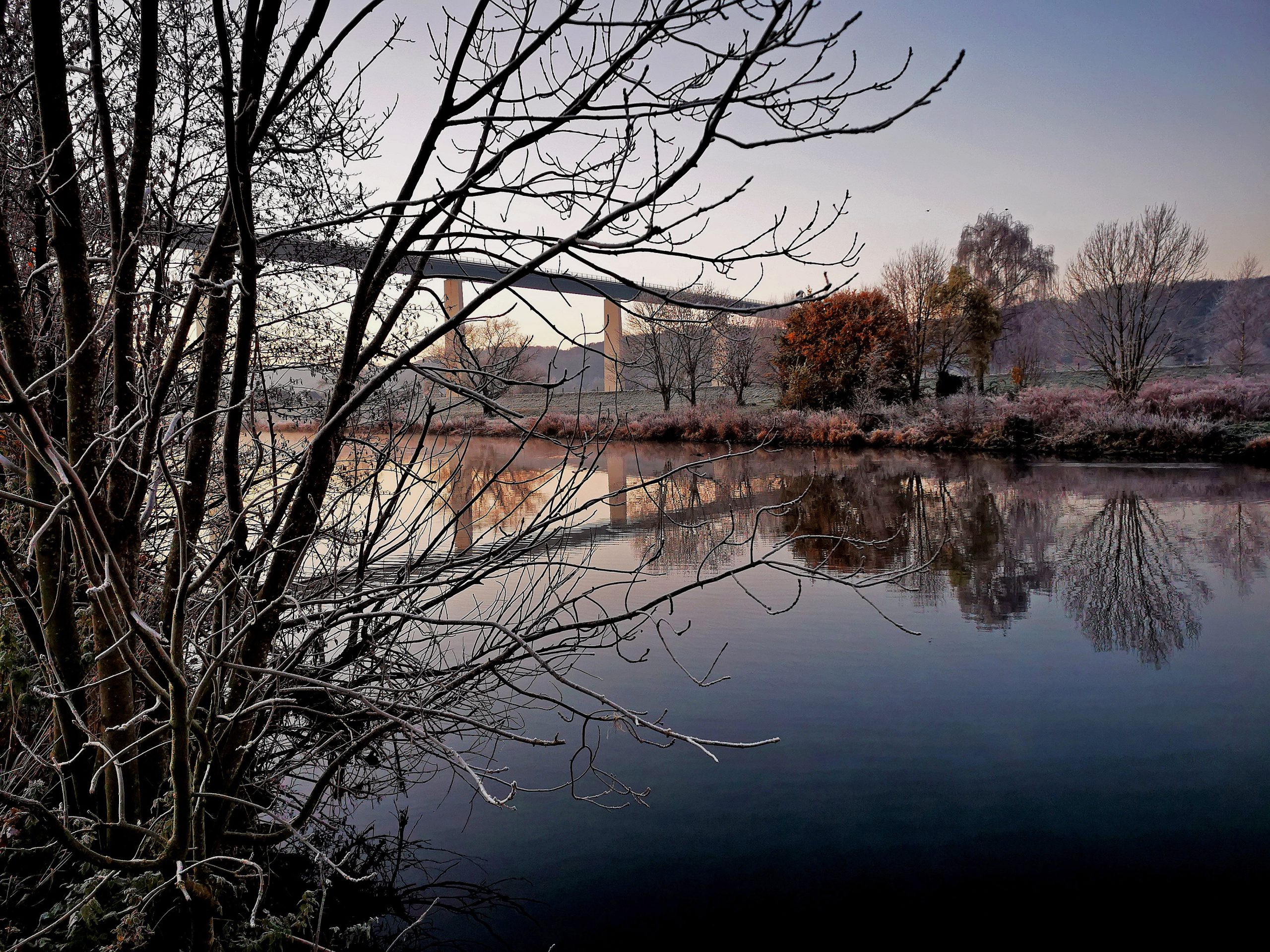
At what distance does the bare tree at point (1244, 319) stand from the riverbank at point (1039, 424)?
11894 mm

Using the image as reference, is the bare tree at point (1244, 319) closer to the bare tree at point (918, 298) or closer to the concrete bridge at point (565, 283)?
the bare tree at point (918, 298)

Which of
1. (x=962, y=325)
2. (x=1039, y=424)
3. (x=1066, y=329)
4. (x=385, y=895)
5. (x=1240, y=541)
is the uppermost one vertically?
(x=1066, y=329)

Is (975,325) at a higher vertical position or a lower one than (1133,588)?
higher

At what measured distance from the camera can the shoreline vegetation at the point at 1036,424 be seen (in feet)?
55.4

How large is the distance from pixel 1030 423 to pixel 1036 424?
134 mm

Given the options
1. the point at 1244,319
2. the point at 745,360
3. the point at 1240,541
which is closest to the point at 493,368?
the point at 1240,541

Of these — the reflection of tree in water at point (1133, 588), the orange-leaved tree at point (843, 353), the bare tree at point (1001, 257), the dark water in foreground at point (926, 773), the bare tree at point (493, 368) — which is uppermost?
the bare tree at point (1001, 257)

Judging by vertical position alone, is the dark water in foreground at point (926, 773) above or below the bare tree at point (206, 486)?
below

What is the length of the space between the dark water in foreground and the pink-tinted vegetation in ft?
28.7

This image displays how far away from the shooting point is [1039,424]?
62.5 ft

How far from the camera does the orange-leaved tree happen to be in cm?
Answer: 2436

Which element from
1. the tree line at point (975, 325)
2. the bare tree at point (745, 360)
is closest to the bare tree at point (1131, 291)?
the tree line at point (975, 325)

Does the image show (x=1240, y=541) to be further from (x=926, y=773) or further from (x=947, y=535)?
(x=926, y=773)

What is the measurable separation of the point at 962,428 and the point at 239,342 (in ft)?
64.8
